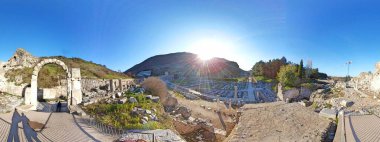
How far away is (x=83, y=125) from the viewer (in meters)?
10.7

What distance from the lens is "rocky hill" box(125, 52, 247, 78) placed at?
2458 inches

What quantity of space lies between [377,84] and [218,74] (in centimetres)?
4337

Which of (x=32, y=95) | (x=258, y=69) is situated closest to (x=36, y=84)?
(x=32, y=95)

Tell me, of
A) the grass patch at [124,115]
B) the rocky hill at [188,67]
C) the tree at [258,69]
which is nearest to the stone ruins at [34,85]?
the grass patch at [124,115]

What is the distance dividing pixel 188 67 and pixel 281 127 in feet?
179

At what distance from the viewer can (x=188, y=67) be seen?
225ft

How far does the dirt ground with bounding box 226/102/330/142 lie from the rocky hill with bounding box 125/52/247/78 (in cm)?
3888

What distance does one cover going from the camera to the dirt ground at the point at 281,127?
1254cm

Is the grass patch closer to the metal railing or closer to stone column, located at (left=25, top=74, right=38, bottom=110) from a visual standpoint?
the metal railing

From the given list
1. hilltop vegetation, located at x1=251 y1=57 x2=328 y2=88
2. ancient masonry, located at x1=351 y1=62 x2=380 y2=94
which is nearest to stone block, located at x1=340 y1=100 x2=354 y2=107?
ancient masonry, located at x1=351 y1=62 x2=380 y2=94

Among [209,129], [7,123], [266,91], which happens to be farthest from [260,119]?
[266,91]

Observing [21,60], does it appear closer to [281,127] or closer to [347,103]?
[281,127]

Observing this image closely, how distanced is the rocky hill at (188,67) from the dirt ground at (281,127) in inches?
1531

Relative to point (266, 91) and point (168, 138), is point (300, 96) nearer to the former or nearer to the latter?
point (266, 91)
